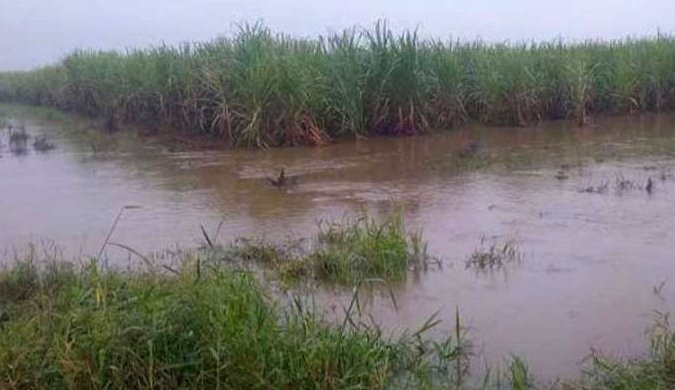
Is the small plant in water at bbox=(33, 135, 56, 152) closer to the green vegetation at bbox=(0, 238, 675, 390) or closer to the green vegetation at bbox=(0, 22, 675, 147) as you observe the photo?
the green vegetation at bbox=(0, 22, 675, 147)

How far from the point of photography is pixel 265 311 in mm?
3340

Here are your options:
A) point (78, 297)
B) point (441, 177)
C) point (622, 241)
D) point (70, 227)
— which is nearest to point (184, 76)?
point (441, 177)

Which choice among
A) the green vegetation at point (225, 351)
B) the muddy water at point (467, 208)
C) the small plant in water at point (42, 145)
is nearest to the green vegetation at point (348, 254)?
the muddy water at point (467, 208)

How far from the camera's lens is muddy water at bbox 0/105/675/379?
4.13 metres

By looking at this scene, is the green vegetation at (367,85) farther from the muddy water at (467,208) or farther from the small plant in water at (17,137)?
the small plant in water at (17,137)

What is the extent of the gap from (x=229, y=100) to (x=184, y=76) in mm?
1189

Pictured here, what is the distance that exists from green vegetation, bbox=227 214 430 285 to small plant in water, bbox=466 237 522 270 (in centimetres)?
28

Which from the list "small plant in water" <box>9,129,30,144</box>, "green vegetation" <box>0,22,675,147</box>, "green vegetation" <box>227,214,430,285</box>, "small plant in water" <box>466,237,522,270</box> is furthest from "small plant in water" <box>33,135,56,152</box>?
"small plant in water" <box>466,237,522,270</box>

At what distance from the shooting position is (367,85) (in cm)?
1054

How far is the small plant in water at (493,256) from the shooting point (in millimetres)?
4902

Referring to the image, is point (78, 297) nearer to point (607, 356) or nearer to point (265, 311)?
point (265, 311)

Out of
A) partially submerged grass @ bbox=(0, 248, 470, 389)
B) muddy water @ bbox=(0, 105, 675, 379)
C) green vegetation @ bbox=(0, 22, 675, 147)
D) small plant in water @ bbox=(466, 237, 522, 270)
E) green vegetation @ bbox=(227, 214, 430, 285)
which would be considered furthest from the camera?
green vegetation @ bbox=(0, 22, 675, 147)

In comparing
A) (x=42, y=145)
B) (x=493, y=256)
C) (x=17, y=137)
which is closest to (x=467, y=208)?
(x=493, y=256)

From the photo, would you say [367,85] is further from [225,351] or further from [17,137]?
[225,351]
